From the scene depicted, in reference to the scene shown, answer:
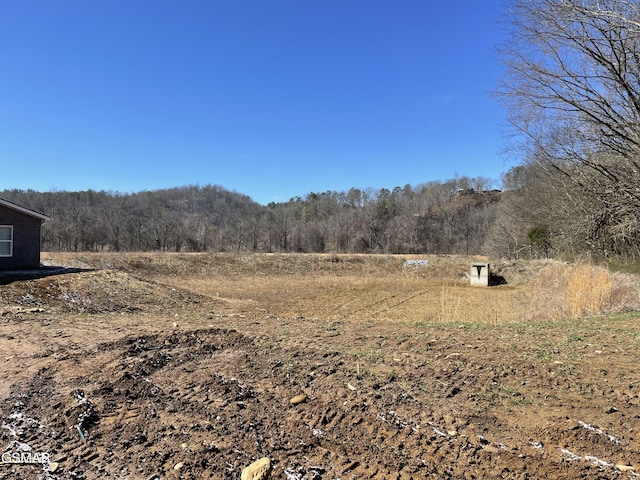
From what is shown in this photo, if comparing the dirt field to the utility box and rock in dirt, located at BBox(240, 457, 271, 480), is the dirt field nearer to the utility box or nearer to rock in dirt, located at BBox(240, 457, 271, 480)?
rock in dirt, located at BBox(240, 457, 271, 480)

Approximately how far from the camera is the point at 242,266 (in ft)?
116

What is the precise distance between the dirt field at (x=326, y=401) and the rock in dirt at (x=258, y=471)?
0.18 ft

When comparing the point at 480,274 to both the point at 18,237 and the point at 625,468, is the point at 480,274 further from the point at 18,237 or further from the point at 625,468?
the point at 625,468

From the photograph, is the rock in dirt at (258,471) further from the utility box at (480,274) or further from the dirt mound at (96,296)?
the utility box at (480,274)

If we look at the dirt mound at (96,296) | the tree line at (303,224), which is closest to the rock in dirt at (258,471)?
the dirt mound at (96,296)

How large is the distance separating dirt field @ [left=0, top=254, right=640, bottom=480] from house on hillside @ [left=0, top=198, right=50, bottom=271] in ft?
42.7

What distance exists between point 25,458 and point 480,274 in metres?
30.6

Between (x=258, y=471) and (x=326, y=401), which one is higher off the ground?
(x=326, y=401)

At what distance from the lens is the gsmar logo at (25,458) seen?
284 cm

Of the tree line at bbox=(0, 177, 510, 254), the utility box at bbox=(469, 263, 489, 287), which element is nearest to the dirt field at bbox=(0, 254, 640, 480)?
the utility box at bbox=(469, 263, 489, 287)

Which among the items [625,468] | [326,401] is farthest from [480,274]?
[625,468]

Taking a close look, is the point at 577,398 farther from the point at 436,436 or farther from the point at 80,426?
the point at 80,426

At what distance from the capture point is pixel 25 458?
2887mm

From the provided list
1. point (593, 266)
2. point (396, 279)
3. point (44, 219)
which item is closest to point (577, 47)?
point (593, 266)
